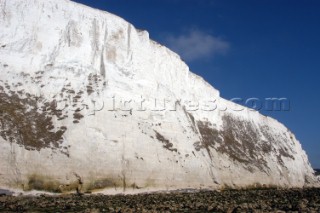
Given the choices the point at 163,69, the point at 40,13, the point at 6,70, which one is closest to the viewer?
the point at 6,70

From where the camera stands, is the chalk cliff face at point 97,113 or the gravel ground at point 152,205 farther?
the chalk cliff face at point 97,113

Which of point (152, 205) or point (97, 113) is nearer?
point (152, 205)

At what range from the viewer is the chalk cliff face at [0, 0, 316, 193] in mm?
24609

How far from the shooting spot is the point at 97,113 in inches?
1157

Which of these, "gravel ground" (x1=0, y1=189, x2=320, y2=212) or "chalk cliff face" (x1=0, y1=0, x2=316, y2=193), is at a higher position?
"chalk cliff face" (x1=0, y1=0, x2=316, y2=193)

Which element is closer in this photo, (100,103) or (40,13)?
(100,103)

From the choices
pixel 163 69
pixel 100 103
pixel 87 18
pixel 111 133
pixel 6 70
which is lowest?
pixel 111 133

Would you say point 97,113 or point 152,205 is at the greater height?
point 97,113

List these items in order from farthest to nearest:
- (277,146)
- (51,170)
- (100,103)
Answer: (277,146), (100,103), (51,170)

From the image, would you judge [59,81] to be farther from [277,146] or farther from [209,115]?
[277,146]

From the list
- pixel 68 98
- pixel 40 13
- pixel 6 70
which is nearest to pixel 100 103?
pixel 68 98

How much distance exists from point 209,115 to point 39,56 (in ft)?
69.4

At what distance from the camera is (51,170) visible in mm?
23688

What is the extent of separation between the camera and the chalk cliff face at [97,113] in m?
24.6
